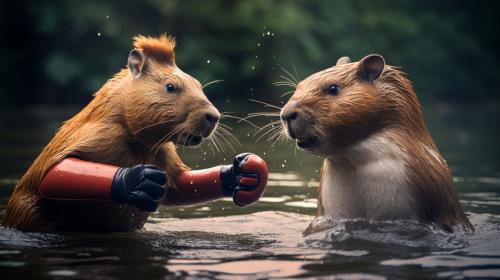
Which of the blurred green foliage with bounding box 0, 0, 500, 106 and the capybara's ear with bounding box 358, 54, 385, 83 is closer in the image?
the capybara's ear with bounding box 358, 54, 385, 83

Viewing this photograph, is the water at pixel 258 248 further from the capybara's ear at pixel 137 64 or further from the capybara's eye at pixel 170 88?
the capybara's ear at pixel 137 64

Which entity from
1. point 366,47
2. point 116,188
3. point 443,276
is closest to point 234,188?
point 116,188

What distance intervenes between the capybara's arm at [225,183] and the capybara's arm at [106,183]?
92 cm

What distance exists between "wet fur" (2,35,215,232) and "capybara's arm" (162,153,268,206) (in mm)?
510

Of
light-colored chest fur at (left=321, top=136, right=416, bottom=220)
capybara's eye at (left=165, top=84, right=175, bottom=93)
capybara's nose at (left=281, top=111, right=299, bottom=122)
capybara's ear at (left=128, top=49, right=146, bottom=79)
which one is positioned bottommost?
light-colored chest fur at (left=321, top=136, right=416, bottom=220)

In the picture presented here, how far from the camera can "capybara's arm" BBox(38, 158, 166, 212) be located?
5.77m

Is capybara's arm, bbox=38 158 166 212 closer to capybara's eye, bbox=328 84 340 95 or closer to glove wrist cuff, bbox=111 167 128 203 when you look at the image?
glove wrist cuff, bbox=111 167 128 203

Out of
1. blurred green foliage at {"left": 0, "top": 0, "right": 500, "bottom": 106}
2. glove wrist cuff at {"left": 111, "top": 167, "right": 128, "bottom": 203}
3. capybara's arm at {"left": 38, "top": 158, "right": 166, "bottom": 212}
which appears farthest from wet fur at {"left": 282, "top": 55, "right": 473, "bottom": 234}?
blurred green foliage at {"left": 0, "top": 0, "right": 500, "bottom": 106}

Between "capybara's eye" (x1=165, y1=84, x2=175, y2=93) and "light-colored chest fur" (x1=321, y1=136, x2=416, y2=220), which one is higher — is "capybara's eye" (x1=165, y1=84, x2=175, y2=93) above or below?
above

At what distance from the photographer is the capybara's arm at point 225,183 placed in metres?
6.62

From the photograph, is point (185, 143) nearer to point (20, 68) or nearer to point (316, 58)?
point (20, 68)

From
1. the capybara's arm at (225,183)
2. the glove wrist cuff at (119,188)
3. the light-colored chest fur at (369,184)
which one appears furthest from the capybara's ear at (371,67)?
the glove wrist cuff at (119,188)

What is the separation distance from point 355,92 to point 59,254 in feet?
7.50

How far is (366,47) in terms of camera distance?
35438 millimetres
